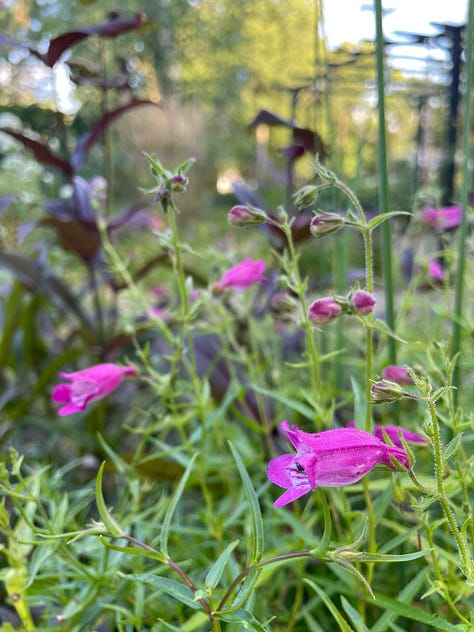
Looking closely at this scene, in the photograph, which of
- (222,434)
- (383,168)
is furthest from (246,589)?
(222,434)

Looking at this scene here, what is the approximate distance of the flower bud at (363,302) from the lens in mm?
496

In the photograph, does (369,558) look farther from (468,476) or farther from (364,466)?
(468,476)

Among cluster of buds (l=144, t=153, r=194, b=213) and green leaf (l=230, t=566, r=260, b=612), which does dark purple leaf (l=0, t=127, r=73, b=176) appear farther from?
green leaf (l=230, t=566, r=260, b=612)

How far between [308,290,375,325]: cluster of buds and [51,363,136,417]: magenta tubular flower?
0.87 feet

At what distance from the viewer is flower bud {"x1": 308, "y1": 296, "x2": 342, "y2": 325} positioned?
1.73 feet

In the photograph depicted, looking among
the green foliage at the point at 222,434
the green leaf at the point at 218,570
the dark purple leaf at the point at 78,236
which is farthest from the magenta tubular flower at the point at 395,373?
the dark purple leaf at the point at 78,236

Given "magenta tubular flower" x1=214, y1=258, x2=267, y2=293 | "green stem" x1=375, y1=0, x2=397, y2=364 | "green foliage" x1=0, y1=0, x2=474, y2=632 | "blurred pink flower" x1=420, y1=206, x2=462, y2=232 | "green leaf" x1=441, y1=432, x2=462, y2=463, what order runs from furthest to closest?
"blurred pink flower" x1=420, y1=206, x2=462, y2=232
"magenta tubular flower" x1=214, y1=258, x2=267, y2=293
"green stem" x1=375, y1=0, x2=397, y2=364
"green foliage" x1=0, y1=0, x2=474, y2=632
"green leaf" x1=441, y1=432, x2=462, y2=463

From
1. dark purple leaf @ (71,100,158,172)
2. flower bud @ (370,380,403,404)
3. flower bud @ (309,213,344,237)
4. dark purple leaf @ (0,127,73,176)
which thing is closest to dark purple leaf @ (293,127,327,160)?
dark purple leaf @ (71,100,158,172)

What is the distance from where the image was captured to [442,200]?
54.1 inches

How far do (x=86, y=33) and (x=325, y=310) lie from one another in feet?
2.89

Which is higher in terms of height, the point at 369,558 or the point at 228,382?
the point at 369,558

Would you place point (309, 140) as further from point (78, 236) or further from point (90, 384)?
point (90, 384)

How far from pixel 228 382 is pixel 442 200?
0.63m

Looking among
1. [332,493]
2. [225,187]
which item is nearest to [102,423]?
[332,493]
